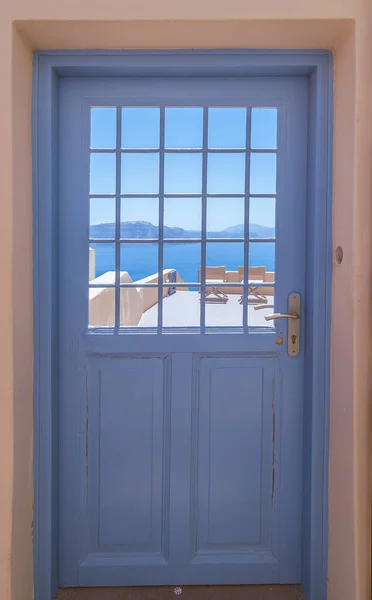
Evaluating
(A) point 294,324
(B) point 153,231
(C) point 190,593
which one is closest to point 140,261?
(B) point 153,231

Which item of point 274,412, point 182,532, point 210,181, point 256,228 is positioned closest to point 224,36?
point 210,181

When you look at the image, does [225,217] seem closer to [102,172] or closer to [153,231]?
[153,231]

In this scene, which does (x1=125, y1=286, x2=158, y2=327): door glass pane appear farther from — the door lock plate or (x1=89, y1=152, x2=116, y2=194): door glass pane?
the door lock plate

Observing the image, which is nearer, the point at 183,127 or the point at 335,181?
the point at 335,181

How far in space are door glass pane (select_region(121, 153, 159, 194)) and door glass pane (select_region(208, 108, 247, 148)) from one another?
0.25 metres

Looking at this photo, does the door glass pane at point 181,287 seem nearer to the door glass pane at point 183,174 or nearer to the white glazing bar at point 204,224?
the white glazing bar at point 204,224

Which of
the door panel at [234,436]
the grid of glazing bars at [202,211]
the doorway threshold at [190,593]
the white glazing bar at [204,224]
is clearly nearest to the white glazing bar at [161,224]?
the grid of glazing bars at [202,211]

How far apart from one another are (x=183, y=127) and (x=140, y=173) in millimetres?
260

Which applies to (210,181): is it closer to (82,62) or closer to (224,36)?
(224,36)

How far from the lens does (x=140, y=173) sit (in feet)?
6.81

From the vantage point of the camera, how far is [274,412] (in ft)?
6.95

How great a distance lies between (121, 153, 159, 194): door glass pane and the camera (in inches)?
81.7

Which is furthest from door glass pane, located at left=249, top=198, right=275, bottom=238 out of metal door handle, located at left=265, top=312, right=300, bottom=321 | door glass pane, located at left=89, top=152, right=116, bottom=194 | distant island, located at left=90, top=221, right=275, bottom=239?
door glass pane, located at left=89, top=152, right=116, bottom=194

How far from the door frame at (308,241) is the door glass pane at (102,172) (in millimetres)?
150
